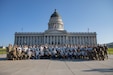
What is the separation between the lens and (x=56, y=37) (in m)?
94.1

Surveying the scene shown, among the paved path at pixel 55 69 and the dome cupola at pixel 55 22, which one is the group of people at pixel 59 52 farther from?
the dome cupola at pixel 55 22

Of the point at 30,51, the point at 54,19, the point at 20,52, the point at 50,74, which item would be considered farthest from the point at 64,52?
the point at 54,19

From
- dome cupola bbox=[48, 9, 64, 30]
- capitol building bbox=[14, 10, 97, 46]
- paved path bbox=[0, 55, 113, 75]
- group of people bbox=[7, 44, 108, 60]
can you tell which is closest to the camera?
paved path bbox=[0, 55, 113, 75]

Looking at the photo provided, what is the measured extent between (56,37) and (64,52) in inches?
3028

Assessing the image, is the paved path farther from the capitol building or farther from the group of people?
the capitol building

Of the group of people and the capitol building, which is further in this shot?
the capitol building

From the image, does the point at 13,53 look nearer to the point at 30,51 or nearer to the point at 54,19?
the point at 30,51

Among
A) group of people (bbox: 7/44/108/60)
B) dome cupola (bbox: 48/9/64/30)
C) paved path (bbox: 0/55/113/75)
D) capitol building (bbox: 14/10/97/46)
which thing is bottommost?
paved path (bbox: 0/55/113/75)

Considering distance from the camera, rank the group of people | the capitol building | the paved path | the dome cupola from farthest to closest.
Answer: the dome cupola < the capitol building < the group of people < the paved path

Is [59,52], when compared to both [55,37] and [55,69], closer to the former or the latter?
[55,69]

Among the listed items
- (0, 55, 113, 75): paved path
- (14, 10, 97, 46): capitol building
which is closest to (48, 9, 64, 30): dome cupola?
(14, 10, 97, 46): capitol building

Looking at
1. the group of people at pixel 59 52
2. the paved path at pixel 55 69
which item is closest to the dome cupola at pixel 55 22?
the group of people at pixel 59 52

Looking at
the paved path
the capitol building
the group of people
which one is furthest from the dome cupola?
the paved path

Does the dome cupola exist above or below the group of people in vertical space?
above
